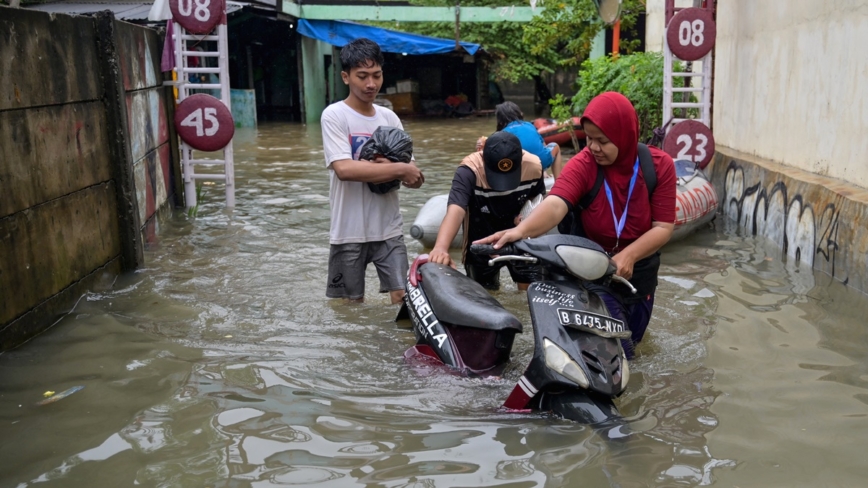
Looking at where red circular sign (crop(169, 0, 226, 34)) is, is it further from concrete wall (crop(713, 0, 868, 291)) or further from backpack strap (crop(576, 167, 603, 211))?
backpack strap (crop(576, 167, 603, 211))

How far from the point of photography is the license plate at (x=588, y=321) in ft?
10.9

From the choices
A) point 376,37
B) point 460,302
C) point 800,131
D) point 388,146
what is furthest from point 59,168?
point 376,37

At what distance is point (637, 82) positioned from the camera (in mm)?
11789

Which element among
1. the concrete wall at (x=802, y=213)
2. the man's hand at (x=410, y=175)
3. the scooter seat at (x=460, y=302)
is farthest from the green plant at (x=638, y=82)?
the scooter seat at (x=460, y=302)

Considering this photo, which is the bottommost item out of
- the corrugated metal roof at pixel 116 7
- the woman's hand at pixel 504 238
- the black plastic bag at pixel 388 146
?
the woman's hand at pixel 504 238

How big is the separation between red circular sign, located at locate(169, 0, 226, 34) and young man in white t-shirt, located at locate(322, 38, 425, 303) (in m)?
5.22

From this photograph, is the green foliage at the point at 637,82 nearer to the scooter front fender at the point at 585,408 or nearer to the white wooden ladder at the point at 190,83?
the white wooden ladder at the point at 190,83

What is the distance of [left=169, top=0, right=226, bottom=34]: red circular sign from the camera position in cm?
921

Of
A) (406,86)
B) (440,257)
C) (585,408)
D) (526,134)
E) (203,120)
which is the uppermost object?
(406,86)

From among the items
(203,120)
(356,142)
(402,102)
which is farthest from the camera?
(402,102)

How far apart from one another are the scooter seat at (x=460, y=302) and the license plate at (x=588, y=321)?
364 millimetres

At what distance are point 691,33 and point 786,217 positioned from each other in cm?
340

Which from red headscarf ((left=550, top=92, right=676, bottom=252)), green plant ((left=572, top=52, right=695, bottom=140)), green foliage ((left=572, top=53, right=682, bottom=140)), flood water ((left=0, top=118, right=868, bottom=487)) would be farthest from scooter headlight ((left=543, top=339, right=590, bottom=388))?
green plant ((left=572, top=52, right=695, bottom=140))

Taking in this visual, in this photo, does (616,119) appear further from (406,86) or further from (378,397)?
(406,86)
